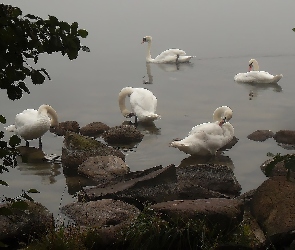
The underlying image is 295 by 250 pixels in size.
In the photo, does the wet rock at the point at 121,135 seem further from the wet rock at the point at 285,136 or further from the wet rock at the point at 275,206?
the wet rock at the point at 275,206

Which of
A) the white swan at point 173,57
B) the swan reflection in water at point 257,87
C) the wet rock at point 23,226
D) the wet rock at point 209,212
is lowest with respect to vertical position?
the wet rock at point 209,212

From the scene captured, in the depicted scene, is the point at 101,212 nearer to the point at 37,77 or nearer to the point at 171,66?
the point at 37,77

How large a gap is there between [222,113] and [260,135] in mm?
773

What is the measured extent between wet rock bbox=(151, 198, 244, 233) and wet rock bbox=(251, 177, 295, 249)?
1.26 ft

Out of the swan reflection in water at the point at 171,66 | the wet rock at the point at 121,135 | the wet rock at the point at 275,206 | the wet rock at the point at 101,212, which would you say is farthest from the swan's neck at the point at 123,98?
the wet rock at the point at 275,206

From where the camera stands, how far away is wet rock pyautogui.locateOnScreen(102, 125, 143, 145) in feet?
31.0

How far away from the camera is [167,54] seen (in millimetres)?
18344

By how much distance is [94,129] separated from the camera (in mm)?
10023

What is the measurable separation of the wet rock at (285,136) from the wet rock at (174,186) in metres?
2.40

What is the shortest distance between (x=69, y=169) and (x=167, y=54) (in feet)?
35.4

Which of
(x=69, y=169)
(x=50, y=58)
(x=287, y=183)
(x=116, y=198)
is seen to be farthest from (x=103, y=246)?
(x=50, y=58)

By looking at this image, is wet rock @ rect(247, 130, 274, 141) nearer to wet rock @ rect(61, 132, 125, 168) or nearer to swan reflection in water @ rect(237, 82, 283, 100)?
wet rock @ rect(61, 132, 125, 168)

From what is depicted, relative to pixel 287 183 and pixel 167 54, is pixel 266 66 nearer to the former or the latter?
pixel 167 54

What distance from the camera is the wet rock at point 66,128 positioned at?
1005cm
